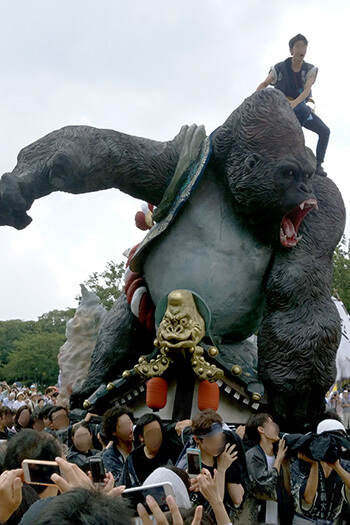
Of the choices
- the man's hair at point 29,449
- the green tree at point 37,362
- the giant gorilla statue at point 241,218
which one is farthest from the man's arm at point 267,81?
the green tree at point 37,362

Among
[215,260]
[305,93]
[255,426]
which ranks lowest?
[255,426]

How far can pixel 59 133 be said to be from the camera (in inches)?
184

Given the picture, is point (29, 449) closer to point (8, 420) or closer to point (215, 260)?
point (215, 260)

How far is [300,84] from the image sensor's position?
17.4 ft

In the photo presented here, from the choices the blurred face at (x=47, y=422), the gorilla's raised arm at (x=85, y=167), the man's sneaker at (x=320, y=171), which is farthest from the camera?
the blurred face at (x=47, y=422)

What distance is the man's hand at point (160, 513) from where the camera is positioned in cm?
149

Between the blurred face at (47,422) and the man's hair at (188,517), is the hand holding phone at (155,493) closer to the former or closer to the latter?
the man's hair at (188,517)

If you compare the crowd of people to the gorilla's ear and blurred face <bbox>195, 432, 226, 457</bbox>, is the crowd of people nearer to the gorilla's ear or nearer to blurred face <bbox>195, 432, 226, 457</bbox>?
blurred face <bbox>195, 432, 226, 457</bbox>

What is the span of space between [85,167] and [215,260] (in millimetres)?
1114

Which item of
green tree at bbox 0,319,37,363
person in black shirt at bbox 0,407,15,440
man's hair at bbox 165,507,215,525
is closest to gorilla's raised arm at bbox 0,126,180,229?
person in black shirt at bbox 0,407,15,440

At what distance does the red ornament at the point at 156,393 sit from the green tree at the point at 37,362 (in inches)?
1582

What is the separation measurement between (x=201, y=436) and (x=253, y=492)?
53cm

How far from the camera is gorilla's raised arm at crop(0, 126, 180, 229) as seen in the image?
4.41m

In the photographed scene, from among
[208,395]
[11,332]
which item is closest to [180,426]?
[208,395]
